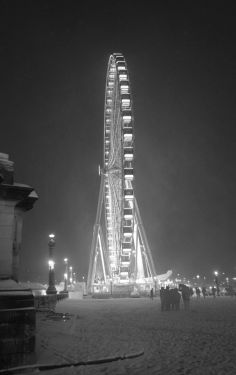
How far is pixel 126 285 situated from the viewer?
47406mm

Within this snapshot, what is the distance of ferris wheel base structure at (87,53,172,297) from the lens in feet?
128

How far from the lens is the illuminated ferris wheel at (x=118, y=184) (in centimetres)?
3891

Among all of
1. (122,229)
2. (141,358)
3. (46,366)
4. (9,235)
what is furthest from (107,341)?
(122,229)

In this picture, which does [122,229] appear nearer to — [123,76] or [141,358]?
[123,76]

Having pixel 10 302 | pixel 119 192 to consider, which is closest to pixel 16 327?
pixel 10 302

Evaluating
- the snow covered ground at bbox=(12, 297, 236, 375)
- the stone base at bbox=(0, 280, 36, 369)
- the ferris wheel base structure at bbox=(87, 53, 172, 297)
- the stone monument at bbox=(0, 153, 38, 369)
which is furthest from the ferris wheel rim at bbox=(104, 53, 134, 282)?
the stone base at bbox=(0, 280, 36, 369)

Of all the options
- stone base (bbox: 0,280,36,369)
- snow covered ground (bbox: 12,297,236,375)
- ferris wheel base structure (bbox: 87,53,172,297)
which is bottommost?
snow covered ground (bbox: 12,297,236,375)

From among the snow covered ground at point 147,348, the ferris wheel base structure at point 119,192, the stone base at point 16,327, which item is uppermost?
the ferris wheel base structure at point 119,192

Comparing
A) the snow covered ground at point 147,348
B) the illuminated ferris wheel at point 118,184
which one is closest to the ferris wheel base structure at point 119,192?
the illuminated ferris wheel at point 118,184

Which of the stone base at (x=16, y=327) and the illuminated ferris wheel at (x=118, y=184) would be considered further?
the illuminated ferris wheel at (x=118, y=184)

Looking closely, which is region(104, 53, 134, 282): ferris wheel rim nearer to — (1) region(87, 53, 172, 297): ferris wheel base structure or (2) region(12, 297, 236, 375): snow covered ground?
(1) region(87, 53, 172, 297): ferris wheel base structure

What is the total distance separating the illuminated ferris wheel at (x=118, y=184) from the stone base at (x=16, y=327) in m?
32.6

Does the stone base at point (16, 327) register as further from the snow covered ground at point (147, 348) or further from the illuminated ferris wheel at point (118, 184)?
the illuminated ferris wheel at point (118, 184)

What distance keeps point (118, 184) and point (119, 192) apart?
1.59 meters
